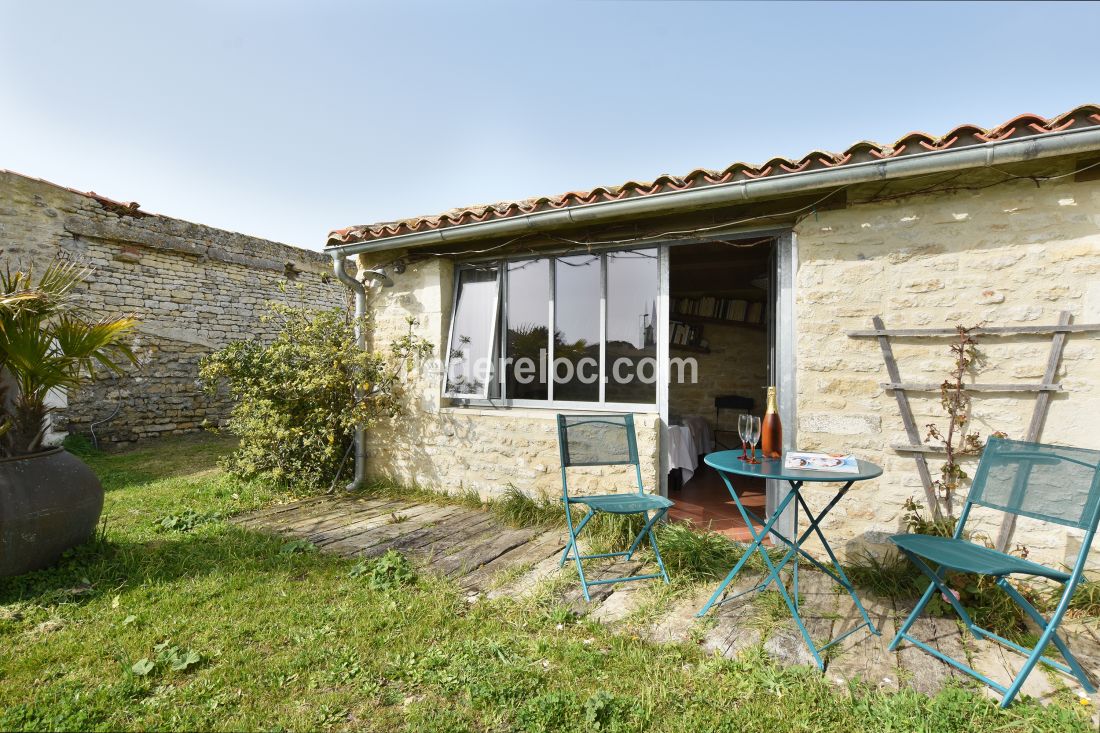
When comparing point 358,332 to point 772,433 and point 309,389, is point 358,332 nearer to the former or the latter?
point 309,389

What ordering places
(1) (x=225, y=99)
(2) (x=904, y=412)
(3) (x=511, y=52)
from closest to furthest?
1. (2) (x=904, y=412)
2. (3) (x=511, y=52)
3. (1) (x=225, y=99)

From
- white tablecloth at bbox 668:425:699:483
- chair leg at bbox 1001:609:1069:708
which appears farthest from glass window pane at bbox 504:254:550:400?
chair leg at bbox 1001:609:1069:708

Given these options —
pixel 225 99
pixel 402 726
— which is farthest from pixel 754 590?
pixel 225 99

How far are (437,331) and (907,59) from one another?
14.1ft

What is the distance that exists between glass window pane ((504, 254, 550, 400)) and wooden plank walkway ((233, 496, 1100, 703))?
4.22ft

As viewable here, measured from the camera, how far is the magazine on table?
2.48 metres

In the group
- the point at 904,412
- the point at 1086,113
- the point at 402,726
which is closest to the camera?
the point at 402,726

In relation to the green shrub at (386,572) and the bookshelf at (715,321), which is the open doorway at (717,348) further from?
the green shrub at (386,572)

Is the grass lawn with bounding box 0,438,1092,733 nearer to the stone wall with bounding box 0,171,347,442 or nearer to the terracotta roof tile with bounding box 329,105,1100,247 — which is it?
the terracotta roof tile with bounding box 329,105,1100,247

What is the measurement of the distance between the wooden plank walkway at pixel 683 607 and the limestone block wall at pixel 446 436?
0.50m

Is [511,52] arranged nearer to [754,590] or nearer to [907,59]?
[907,59]

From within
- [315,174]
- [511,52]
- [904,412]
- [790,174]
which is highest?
[511,52]

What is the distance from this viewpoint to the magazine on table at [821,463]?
2.48m

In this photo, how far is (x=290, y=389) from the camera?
16.9ft
